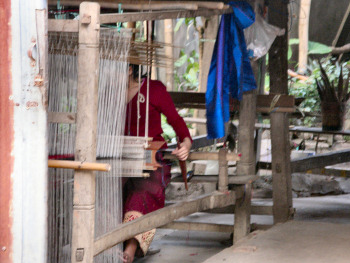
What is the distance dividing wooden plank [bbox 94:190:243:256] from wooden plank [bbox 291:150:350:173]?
5.91ft

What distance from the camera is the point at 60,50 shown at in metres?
3.18

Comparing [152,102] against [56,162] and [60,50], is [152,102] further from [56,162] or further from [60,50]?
[56,162]

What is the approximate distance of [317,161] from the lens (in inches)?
257

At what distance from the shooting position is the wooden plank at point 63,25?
2816mm

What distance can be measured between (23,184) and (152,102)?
1.61 metres

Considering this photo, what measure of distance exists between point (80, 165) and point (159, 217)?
1.03m

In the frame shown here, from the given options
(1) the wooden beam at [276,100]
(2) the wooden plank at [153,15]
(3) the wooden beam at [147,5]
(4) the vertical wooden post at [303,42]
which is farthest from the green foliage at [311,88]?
(3) the wooden beam at [147,5]

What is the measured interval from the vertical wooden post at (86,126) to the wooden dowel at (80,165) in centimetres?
5

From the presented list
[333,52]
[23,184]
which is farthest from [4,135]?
[333,52]

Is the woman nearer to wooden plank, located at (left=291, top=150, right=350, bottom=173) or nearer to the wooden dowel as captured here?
the wooden dowel

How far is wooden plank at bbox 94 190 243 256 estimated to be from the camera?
312cm

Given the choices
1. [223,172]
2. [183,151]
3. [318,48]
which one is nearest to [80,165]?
[183,151]

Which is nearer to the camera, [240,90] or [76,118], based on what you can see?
[76,118]

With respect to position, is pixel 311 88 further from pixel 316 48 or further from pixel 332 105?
pixel 332 105
